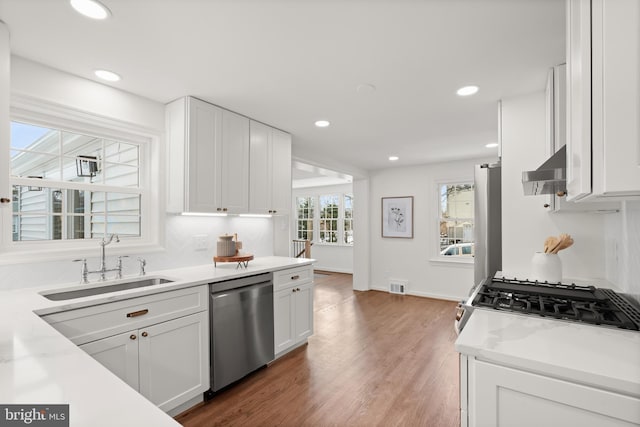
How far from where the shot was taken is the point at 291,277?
121 inches

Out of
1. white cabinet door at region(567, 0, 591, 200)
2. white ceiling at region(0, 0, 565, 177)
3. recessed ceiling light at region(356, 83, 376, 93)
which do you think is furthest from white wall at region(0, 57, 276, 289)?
white cabinet door at region(567, 0, 591, 200)

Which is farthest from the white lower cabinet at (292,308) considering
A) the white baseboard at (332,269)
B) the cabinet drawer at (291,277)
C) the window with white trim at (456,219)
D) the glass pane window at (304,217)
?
the glass pane window at (304,217)

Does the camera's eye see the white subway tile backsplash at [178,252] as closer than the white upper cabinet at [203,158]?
Yes

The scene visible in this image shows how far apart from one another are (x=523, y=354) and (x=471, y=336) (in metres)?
0.18

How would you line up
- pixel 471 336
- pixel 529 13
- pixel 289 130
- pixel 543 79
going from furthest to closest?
pixel 289 130
pixel 543 79
pixel 529 13
pixel 471 336

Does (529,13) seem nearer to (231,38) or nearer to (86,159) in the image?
(231,38)

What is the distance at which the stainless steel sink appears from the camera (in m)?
1.94

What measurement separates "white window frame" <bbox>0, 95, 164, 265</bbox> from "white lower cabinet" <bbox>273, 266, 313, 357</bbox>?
3.77 feet

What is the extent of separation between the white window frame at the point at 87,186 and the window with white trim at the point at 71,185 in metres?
0.03

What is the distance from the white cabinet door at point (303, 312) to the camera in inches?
123

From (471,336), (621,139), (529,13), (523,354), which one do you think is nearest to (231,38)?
(529,13)

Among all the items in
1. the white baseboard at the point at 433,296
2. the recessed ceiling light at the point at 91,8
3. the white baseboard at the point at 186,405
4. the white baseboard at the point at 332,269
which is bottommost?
the white baseboard at the point at 332,269

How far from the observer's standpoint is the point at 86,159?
7.80 feet

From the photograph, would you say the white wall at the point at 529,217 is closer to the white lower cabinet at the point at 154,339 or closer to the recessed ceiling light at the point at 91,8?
the white lower cabinet at the point at 154,339
